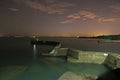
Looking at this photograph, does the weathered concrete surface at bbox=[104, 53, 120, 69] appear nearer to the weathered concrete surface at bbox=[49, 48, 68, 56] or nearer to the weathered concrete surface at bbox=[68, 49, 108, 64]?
the weathered concrete surface at bbox=[68, 49, 108, 64]

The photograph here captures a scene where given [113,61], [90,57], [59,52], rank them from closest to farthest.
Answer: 1. [113,61]
2. [90,57]
3. [59,52]

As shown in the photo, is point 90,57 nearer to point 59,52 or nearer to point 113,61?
point 113,61

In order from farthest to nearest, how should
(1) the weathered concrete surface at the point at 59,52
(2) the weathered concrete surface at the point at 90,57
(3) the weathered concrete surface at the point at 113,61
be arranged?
(1) the weathered concrete surface at the point at 59,52, (2) the weathered concrete surface at the point at 90,57, (3) the weathered concrete surface at the point at 113,61

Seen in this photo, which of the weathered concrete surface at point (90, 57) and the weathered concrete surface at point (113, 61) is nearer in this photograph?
the weathered concrete surface at point (113, 61)

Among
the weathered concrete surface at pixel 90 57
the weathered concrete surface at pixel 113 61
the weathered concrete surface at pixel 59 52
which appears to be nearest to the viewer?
the weathered concrete surface at pixel 113 61

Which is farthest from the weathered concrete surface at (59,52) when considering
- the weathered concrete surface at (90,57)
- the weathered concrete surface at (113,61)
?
the weathered concrete surface at (113,61)

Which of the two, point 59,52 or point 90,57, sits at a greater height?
point 90,57

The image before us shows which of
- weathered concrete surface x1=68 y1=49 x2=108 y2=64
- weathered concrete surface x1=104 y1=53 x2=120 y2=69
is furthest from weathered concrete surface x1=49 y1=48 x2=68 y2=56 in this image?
weathered concrete surface x1=104 y1=53 x2=120 y2=69

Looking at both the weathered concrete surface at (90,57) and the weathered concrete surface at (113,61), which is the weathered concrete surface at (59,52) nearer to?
the weathered concrete surface at (90,57)

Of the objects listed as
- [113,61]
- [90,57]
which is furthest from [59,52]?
[113,61]

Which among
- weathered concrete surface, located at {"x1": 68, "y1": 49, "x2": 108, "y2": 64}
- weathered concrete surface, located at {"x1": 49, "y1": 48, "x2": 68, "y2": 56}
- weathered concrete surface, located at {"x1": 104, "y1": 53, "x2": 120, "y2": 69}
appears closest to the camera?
weathered concrete surface, located at {"x1": 104, "y1": 53, "x2": 120, "y2": 69}

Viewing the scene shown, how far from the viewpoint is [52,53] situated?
162 ft

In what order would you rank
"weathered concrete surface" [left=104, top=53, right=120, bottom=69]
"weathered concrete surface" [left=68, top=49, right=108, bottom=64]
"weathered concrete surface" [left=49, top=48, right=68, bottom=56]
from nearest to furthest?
"weathered concrete surface" [left=104, top=53, right=120, bottom=69] → "weathered concrete surface" [left=68, top=49, right=108, bottom=64] → "weathered concrete surface" [left=49, top=48, right=68, bottom=56]

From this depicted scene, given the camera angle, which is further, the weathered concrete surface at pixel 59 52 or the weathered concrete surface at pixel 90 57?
the weathered concrete surface at pixel 59 52
